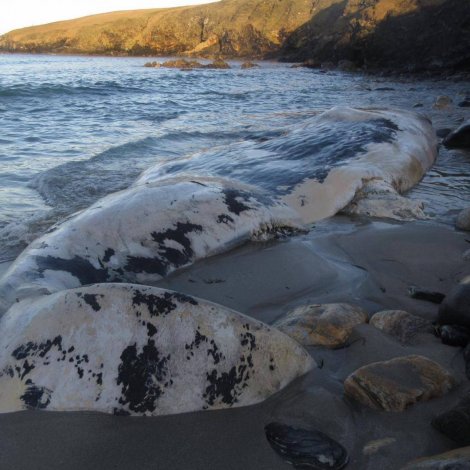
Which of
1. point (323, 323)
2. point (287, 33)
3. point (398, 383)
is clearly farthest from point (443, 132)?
point (287, 33)

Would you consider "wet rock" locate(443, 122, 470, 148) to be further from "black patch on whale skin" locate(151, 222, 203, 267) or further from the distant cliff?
the distant cliff

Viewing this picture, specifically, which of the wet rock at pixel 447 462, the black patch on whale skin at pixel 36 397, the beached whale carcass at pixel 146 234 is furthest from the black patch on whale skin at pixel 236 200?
the wet rock at pixel 447 462

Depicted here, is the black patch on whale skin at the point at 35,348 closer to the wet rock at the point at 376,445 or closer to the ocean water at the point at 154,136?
the wet rock at the point at 376,445

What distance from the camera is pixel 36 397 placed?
203 centimetres

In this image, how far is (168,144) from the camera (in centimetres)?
838

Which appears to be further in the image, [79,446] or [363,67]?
[363,67]

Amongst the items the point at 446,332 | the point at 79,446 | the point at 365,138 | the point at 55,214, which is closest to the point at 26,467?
the point at 79,446

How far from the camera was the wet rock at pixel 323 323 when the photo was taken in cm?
246

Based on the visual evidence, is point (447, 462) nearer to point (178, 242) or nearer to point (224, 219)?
point (178, 242)

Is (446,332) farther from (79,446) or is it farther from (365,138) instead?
(365,138)

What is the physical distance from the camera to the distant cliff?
22.4 m

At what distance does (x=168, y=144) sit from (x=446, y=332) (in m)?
6.53

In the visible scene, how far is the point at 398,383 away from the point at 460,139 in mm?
5774

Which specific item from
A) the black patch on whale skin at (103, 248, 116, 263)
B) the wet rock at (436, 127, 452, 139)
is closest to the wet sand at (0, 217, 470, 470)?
the black patch on whale skin at (103, 248, 116, 263)
